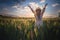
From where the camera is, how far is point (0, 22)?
1.50 metres

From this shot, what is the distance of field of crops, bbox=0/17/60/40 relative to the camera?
149 centimetres

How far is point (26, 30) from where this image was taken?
150 cm

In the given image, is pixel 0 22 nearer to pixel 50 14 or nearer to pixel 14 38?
pixel 14 38

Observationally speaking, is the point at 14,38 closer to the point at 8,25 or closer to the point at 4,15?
the point at 8,25

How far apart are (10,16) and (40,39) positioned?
0.44m

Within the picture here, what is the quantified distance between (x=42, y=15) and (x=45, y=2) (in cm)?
16

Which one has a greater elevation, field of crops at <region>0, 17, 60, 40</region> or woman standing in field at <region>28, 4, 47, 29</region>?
woman standing in field at <region>28, 4, 47, 29</region>

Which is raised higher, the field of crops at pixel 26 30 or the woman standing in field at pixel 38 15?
the woman standing in field at pixel 38 15

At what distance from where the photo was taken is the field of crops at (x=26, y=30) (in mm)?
1487

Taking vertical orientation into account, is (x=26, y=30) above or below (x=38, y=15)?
below

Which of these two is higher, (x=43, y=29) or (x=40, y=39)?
(x=43, y=29)

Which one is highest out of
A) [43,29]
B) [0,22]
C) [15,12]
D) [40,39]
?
[15,12]

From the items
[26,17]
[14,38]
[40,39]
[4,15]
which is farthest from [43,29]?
[4,15]

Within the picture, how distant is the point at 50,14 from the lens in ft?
4.96
